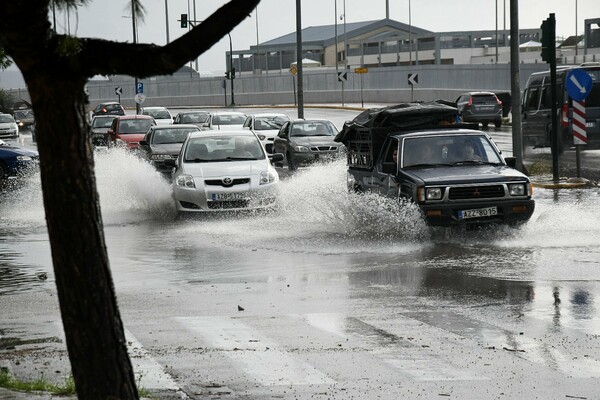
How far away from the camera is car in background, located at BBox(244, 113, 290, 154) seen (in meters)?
38.2

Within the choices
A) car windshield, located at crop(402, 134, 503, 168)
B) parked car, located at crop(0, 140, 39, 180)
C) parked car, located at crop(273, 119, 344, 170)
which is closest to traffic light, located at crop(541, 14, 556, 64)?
car windshield, located at crop(402, 134, 503, 168)

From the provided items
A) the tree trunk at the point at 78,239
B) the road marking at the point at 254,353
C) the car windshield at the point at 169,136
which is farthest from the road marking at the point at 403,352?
the car windshield at the point at 169,136

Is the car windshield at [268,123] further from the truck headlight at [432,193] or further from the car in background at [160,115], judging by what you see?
the truck headlight at [432,193]

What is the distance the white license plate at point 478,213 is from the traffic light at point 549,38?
29.7 feet

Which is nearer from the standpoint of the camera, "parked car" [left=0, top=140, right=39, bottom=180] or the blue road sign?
the blue road sign

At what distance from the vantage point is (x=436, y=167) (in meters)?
17.0

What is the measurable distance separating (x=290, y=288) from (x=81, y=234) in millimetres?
7345

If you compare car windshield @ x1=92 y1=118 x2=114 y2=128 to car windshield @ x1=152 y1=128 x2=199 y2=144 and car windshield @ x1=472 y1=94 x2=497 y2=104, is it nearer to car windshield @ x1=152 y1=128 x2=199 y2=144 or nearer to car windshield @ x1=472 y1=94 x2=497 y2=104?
car windshield @ x1=472 y1=94 x2=497 y2=104

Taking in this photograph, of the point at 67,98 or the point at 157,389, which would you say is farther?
the point at 157,389

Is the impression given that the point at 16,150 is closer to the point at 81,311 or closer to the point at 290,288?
the point at 290,288

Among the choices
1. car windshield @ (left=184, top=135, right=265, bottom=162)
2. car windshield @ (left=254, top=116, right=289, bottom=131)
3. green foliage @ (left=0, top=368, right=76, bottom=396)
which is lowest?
green foliage @ (left=0, top=368, right=76, bottom=396)

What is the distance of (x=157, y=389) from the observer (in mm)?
7781

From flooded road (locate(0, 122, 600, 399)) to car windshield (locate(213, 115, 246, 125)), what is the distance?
22.3 m

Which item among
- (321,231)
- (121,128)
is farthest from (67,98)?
(121,128)
